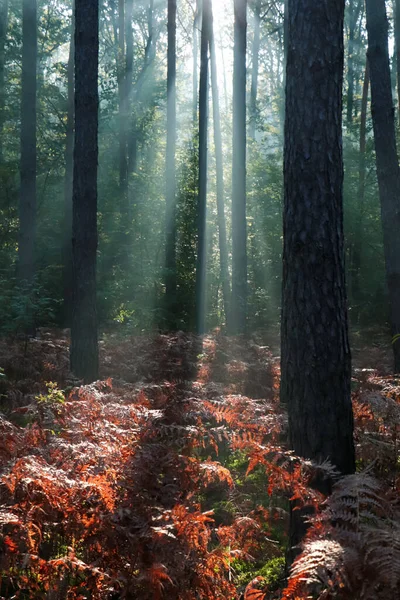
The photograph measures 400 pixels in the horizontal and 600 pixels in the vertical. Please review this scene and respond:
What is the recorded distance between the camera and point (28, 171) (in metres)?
16.0

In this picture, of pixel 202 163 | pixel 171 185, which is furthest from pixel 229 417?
pixel 171 185

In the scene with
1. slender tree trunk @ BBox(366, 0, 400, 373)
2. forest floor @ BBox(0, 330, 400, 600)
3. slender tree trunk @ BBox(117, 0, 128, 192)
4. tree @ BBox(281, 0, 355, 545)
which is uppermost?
slender tree trunk @ BBox(117, 0, 128, 192)

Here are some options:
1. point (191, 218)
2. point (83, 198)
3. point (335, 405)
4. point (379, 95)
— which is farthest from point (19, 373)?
point (191, 218)

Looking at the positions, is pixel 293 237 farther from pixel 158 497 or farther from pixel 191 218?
pixel 191 218

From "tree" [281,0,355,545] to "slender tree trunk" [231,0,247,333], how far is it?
11.4m

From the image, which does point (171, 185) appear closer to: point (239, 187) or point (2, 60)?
point (239, 187)

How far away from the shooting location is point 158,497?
4160mm

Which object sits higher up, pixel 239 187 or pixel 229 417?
pixel 239 187

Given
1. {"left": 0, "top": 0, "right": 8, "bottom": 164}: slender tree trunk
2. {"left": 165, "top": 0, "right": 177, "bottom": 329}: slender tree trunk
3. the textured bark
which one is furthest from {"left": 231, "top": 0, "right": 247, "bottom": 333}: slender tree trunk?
{"left": 0, "top": 0, "right": 8, "bottom": 164}: slender tree trunk

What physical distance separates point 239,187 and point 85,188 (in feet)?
25.5

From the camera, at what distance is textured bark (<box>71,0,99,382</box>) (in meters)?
8.93

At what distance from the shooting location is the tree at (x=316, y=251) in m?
4.20

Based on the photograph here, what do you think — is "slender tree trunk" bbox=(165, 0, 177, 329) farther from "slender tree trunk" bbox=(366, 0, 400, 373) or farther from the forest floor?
the forest floor

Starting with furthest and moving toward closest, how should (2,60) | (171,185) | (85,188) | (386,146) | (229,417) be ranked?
(2,60) < (171,185) < (386,146) < (85,188) < (229,417)
